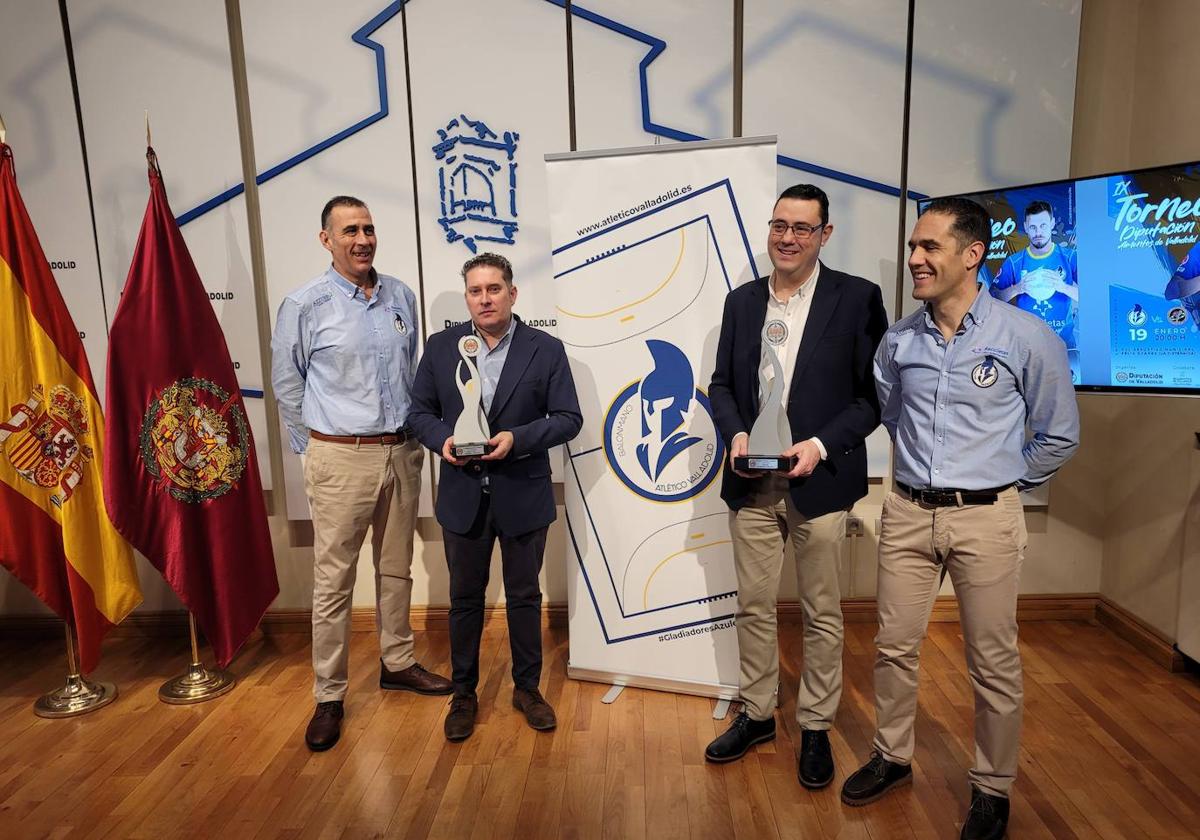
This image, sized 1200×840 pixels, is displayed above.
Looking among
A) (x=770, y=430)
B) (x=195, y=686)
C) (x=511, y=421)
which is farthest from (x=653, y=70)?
(x=195, y=686)

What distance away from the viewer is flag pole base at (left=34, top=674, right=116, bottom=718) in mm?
3070

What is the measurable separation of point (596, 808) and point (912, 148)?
3.00 m

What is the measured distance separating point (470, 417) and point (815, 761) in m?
1.59

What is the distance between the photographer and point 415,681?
3158 millimetres

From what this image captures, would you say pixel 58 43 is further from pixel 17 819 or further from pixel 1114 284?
pixel 1114 284

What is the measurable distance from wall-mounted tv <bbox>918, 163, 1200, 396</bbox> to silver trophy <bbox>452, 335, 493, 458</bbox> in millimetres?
2047

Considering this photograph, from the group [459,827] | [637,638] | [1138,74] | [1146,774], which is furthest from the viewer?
[1138,74]

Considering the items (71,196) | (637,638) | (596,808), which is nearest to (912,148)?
(637,638)

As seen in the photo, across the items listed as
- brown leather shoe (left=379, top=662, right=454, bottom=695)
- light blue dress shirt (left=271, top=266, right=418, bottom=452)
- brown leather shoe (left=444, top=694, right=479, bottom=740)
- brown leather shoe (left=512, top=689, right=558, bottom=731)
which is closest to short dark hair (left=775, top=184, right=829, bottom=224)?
light blue dress shirt (left=271, top=266, right=418, bottom=452)

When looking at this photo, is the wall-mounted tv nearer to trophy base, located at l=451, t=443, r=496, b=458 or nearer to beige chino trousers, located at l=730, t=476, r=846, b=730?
beige chino trousers, located at l=730, t=476, r=846, b=730

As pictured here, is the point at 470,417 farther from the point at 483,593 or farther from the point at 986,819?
the point at 986,819

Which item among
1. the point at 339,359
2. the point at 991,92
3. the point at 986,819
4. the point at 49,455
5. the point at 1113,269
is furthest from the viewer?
the point at 991,92

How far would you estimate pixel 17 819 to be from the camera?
2391 mm

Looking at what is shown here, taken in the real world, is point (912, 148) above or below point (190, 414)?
above
